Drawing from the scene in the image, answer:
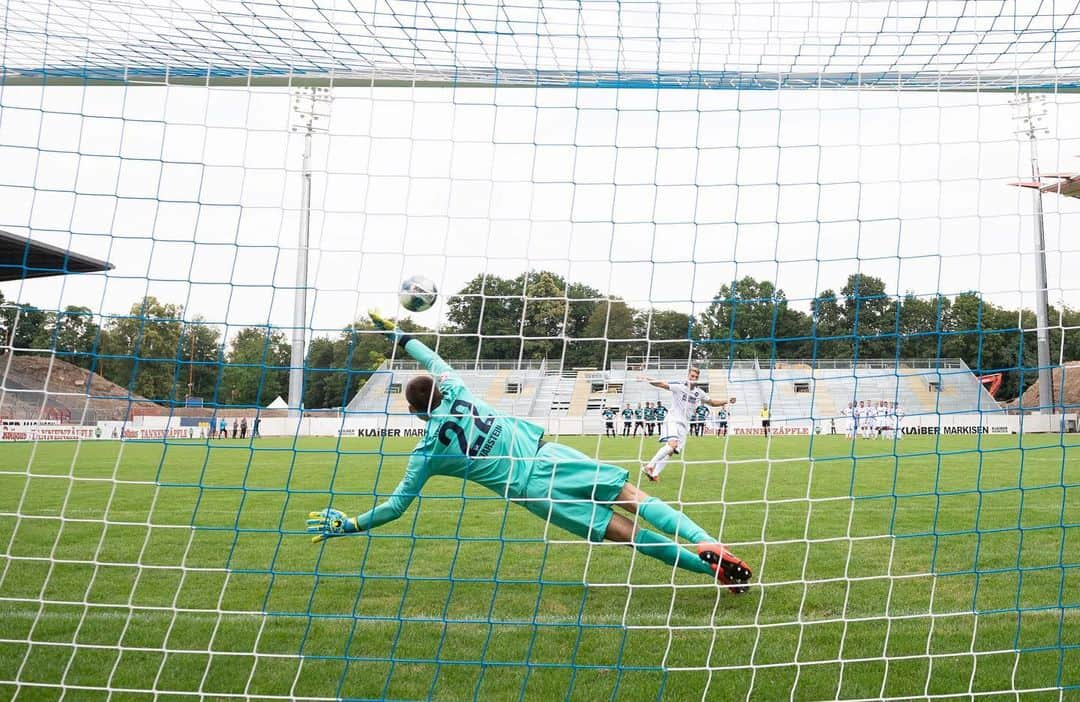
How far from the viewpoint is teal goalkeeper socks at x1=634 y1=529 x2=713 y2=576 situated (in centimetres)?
497

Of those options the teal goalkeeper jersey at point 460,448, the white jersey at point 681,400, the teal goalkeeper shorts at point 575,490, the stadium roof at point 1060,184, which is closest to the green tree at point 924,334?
the stadium roof at point 1060,184

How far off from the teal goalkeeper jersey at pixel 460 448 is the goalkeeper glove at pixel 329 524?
0.22ft

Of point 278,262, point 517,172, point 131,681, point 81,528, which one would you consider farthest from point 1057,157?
point 81,528

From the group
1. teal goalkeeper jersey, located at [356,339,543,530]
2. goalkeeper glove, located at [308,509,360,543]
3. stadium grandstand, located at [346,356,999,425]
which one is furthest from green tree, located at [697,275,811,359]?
goalkeeper glove, located at [308,509,360,543]

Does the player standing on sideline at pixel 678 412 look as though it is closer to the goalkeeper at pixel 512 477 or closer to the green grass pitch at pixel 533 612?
the green grass pitch at pixel 533 612

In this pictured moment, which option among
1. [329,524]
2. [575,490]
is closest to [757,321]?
[575,490]

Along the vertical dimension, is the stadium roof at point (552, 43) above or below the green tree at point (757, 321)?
above

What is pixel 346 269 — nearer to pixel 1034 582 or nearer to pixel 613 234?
pixel 613 234

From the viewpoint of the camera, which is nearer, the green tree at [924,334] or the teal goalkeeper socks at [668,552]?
the teal goalkeeper socks at [668,552]

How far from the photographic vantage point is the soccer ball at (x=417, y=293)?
500 centimetres

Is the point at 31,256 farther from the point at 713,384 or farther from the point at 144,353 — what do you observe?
the point at 713,384

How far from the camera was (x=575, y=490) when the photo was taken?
504 centimetres

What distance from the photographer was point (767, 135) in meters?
4.89

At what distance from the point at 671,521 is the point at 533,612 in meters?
1.04
